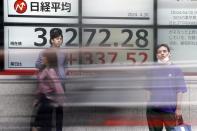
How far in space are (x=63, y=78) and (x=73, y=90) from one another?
189 mm

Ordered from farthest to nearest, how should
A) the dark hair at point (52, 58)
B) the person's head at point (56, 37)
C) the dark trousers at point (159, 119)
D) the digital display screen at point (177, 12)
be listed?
the digital display screen at point (177, 12) → the person's head at point (56, 37) → the dark trousers at point (159, 119) → the dark hair at point (52, 58)

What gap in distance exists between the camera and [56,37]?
585 cm

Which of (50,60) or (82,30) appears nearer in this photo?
(50,60)

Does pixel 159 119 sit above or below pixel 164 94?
below

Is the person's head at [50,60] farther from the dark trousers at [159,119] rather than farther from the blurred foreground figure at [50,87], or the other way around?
the dark trousers at [159,119]

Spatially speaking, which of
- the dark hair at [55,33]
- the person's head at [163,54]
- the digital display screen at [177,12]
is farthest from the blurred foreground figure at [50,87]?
the digital display screen at [177,12]

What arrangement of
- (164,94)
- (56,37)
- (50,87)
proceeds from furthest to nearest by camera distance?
(56,37)
(164,94)
(50,87)

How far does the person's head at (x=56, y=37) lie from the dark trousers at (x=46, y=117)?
1.90 ft

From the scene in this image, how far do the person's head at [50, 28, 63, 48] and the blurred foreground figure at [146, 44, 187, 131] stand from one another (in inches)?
36.5

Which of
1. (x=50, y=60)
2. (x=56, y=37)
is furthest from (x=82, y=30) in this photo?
(x=50, y=60)

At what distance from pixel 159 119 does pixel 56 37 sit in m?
1.31

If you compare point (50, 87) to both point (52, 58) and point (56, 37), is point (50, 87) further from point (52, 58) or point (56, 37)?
point (56, 37)

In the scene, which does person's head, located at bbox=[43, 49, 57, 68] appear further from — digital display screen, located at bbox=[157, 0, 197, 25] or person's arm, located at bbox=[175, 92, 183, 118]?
digital display screen, located at bbox=[157, 0, 197, 25]

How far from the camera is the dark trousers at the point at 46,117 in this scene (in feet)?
16.0
